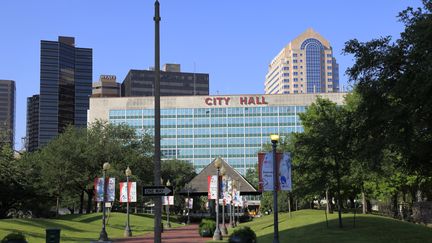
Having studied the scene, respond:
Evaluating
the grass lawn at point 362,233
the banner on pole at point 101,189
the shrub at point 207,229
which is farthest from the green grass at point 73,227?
the grass lawn at point 362,233

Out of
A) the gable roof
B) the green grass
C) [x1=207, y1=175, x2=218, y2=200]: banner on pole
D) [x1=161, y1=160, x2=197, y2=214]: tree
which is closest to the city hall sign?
[x1=161, y1=160, x2=197, y2=214]: tree

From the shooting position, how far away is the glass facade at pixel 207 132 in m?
165

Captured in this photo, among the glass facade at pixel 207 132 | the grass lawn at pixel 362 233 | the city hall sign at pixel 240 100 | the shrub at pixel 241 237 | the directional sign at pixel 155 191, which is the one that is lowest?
the grass lawn at pixel 362 233

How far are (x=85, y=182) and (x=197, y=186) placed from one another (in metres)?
15.3

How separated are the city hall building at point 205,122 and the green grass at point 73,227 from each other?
102 metres

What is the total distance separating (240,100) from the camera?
164 metres

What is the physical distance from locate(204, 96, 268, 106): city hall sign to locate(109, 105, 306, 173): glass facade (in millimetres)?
1549

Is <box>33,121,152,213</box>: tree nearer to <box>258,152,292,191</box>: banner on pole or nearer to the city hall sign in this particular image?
<box>258,152,292,191</box>: banner on pole

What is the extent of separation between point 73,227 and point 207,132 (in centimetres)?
11882

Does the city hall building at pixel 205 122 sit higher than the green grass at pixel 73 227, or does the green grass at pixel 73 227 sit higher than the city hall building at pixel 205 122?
the city hall building at pixel 205 122

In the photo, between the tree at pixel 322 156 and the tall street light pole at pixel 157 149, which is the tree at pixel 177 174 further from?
the tall street light pole at pixel 157 149

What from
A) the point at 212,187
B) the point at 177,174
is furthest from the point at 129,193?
the point at 177,174

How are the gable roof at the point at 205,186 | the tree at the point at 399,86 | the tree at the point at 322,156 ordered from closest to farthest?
the tree at the point at 399,86 < the tree at the point at 322,156 < the gable roof at the point at 205,186

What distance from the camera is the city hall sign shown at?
163375 mm
